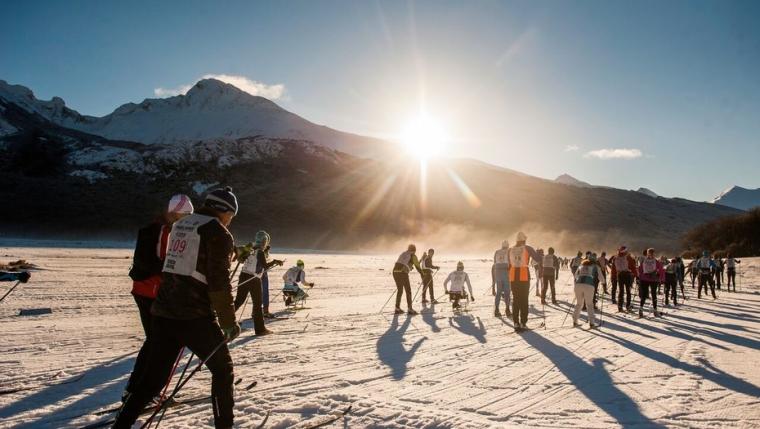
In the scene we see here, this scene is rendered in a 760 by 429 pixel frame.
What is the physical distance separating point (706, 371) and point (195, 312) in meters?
7.20

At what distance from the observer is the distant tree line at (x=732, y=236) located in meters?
48.1

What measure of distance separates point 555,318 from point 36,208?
229 ft

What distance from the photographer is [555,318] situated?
13086mm

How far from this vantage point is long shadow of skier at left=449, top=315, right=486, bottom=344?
10.0 metres

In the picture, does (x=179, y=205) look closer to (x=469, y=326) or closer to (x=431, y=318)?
(x=469, y=326)

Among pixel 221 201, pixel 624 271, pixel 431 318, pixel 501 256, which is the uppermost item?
pixel 221 201

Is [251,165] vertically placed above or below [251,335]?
above

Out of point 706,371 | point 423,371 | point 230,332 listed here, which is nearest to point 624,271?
point 706,371

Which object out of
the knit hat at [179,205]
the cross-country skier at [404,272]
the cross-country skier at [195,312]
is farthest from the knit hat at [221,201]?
the cross-country skier at [404,272]

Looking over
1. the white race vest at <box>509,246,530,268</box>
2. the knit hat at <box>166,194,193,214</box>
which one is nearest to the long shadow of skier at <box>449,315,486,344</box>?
the white race vest at <box>509,246,530,268</box>

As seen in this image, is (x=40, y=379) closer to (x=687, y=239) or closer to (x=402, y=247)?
(x=402, y=247)

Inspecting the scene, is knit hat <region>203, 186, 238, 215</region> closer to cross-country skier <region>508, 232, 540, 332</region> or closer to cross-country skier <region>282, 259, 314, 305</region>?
cross-country skier <region>508, 232, 540, 332</region>

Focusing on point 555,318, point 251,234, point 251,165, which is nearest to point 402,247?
point 251,234

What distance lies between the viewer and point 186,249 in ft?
12.5
